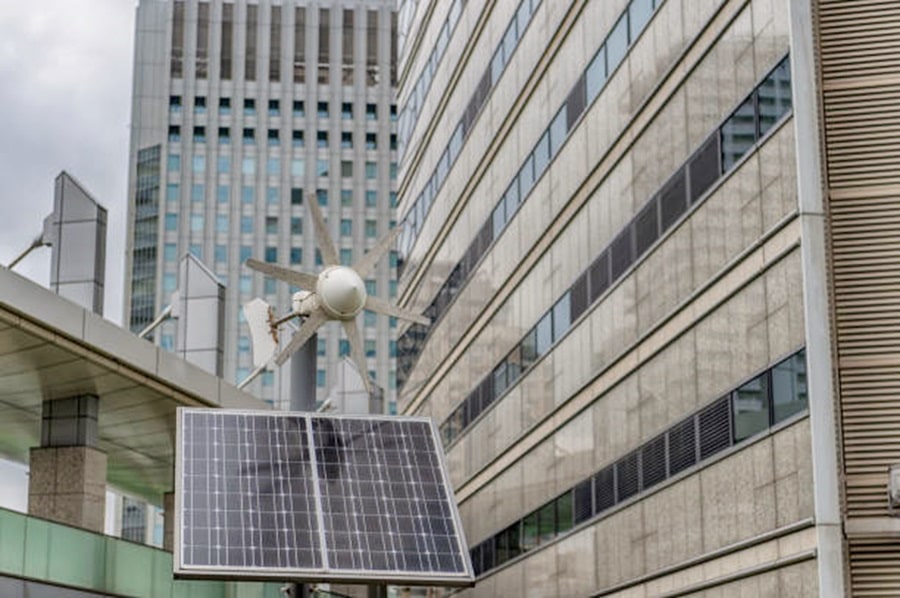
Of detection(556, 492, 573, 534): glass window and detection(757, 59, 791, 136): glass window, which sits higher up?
detection(757, 59, 791, 136): glass window

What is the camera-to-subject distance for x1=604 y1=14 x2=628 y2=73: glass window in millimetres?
41969

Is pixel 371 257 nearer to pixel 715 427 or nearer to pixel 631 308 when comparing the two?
pixel 631 308

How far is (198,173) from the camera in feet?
561

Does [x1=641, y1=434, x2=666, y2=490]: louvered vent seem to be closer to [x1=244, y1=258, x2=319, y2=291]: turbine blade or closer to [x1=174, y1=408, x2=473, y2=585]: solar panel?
[x1=174, y1=408, x2=473, y2=585]: solar panel

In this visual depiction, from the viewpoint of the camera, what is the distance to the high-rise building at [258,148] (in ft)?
556

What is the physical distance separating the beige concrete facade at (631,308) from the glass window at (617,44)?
1.03 feet

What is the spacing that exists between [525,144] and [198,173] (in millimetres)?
121074

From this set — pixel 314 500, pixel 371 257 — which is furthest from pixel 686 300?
pixel 314 500

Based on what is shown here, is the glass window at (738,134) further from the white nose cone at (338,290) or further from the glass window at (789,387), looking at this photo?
the white nose cone at (338,290)

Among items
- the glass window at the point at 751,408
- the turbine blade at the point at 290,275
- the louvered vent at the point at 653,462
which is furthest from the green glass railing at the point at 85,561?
the glass window at the point at 751,408

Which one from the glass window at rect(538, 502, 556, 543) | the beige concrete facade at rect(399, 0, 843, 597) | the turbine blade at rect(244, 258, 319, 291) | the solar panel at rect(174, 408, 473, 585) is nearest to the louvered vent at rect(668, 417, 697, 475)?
the beige concrete facade at rect(399, 0, 843, 597)

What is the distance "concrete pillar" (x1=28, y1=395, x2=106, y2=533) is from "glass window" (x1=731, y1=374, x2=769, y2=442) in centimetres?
1509

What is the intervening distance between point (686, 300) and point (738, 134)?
14.3ft

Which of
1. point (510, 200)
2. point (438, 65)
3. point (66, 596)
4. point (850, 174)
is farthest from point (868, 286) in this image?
point (438, 65)
